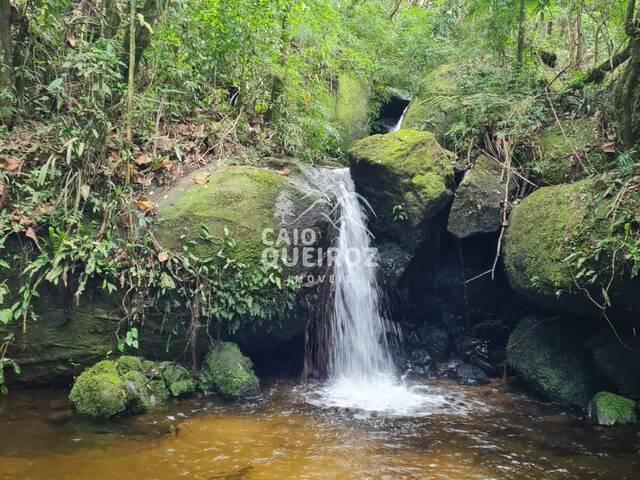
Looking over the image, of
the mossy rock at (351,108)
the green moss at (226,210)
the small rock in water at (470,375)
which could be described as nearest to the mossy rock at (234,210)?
the green moss at (226,210)

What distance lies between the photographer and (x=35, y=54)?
21.7 feet

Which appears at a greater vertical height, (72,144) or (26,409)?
(72,144)

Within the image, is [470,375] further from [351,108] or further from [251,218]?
[351,108]

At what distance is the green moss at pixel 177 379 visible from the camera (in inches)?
230

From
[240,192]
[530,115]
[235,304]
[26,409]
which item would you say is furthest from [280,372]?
[530,115]

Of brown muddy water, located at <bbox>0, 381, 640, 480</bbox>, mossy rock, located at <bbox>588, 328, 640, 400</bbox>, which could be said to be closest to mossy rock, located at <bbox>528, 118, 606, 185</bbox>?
mossy rock, located at <bbox>588, 328, 640, 400</bbox>

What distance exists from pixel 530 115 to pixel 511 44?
2.01 meters

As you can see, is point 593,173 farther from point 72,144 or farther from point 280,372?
point 72,144

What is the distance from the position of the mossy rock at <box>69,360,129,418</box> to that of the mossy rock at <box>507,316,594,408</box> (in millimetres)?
4786

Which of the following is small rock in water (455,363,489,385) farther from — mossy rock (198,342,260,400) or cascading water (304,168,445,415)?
mossy rock (198,342,260,400)

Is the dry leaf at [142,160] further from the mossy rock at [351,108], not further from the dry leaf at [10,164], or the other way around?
the mossy rock at [351,108]

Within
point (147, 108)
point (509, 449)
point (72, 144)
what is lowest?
point (509, 449)

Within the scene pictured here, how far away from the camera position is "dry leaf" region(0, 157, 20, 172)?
18.8 feet

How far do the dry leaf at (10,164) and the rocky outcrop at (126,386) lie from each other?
2.34 metres
